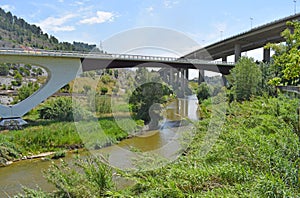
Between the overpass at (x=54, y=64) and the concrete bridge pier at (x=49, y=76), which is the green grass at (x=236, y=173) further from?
the concrete bridge pier at (x=49, y=76)

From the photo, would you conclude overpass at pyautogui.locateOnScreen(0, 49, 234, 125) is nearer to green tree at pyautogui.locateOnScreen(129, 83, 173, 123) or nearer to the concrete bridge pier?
the concrete bridge pier

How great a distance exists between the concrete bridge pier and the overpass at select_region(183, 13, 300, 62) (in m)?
10.1

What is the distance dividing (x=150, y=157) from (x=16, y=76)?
35.8 m

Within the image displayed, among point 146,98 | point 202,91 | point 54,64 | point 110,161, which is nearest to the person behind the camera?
point 110,161

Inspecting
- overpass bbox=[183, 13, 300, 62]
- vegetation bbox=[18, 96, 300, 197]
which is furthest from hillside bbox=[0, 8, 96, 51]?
vegetation bbox=[18, 96, 300, 197]

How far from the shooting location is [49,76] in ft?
57.2

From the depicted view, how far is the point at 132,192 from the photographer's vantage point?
11.7ft

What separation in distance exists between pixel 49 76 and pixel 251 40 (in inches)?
946

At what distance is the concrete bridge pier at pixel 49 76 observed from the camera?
1534 centimetres

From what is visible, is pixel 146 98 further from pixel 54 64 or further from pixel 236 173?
pixel 236 173

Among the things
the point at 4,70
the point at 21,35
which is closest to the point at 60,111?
the point at 4,70

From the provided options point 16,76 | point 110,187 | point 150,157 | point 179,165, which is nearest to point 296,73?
point 179,165

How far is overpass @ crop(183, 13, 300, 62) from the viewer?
25097mm

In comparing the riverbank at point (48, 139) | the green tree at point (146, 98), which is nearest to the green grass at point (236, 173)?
the riverbank at point (48, 139)
